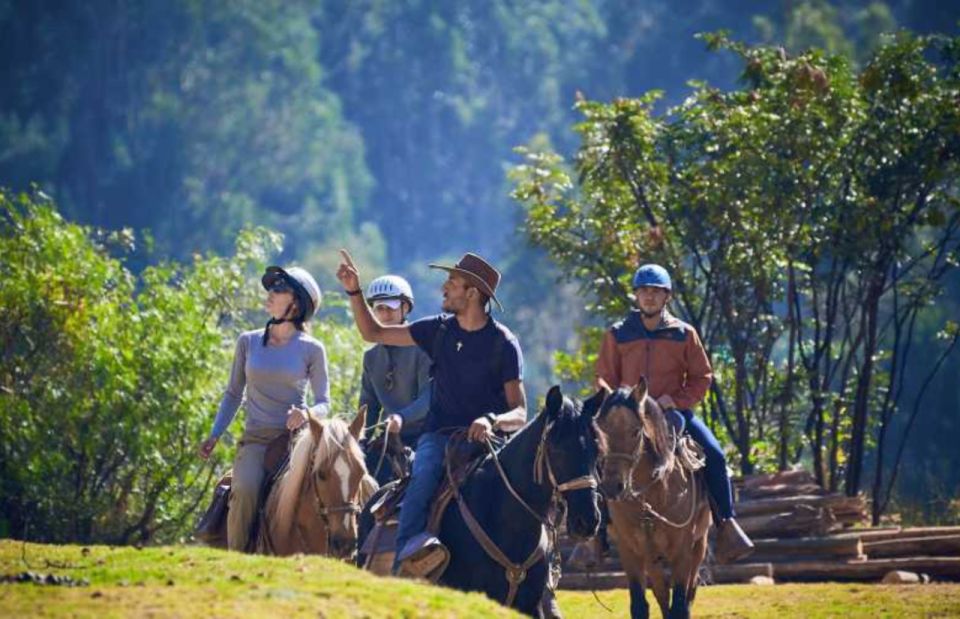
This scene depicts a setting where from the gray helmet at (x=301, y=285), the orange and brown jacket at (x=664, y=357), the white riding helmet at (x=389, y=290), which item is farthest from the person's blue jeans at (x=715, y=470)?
the gray helmet at (x=301, y=285)

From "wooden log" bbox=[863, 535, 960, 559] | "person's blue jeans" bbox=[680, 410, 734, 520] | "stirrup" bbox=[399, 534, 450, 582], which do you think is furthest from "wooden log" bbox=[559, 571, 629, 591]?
"stirrup" bbox=[399, 534, 450, 582]

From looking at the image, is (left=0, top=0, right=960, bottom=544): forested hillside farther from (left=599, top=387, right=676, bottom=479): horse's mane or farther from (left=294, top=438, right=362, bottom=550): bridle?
(left=294, top=438, right=362, bottom=550): bridle

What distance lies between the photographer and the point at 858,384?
29.1 m

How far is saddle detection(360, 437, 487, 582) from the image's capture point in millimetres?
14219

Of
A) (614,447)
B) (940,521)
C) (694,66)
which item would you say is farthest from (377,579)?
(694,66)

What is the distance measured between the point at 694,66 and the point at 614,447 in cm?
9330

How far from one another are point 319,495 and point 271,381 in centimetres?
128

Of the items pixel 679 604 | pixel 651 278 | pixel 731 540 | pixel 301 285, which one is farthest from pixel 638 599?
pixel 301 285

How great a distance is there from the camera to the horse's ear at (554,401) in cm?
1382

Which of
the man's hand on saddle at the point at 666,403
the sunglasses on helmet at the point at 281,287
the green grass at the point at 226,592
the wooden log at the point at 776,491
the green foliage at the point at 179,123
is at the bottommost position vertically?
the green grass at the point at 226,592

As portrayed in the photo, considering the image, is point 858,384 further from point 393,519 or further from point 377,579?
point 377,579

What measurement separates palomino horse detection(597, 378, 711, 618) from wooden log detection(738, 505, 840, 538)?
19.9ft

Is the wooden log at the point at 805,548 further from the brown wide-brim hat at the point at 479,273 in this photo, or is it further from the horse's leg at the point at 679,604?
the brown wide-brim hat at the point at 479,273

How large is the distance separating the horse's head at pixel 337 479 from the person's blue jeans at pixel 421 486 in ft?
1.47
